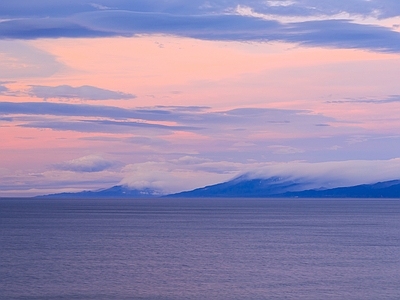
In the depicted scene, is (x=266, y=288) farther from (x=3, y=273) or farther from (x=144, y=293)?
(x=3, y=273)

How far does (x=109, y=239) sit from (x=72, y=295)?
144 ft

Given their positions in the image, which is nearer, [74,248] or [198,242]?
[74,248]

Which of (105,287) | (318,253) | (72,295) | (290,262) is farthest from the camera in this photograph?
(318,253)

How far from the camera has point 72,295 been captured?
47.9 meters

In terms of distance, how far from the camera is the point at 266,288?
168ft

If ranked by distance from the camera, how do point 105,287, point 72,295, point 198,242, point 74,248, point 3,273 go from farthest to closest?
point 198,242
point 74,248
point 3,273
point 105,287
point 72,295

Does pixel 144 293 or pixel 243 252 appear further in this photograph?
pixel 243 252

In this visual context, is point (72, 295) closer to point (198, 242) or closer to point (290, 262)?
point (290, 262)

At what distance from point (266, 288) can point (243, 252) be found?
23545 mm

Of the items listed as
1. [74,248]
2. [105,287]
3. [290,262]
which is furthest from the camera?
[74,248]

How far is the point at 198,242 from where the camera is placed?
3433 inches

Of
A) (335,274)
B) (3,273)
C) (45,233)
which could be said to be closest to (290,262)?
(335,274)

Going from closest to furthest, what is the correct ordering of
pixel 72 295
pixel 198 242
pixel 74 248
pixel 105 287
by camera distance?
pixel 72 295 → pixel 105 287 → pixel 74 248 → pixel 198 242

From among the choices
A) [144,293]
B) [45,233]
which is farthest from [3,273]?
[45,233]
